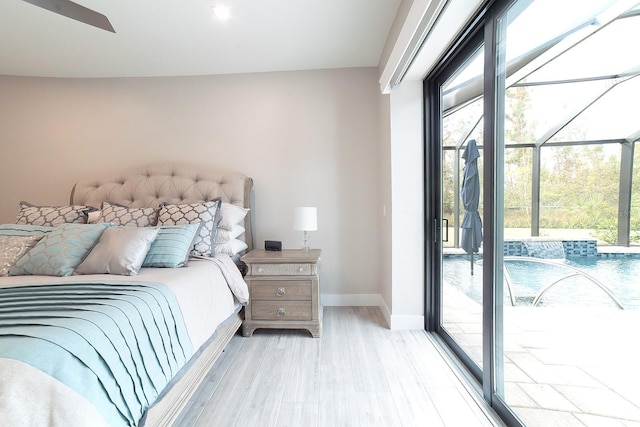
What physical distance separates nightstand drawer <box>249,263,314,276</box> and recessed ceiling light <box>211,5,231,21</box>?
1.94m

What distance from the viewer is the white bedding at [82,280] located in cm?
74

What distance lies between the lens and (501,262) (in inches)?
55.4

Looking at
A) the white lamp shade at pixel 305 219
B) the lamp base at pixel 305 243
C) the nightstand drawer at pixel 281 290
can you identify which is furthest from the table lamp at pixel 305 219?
the nightstand drawer at pixel 281 290

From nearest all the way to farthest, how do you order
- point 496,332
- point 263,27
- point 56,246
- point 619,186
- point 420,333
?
1. point 619,186
2. point 496,332
3. point 56,246
4. point 263,27
5. point 420,333

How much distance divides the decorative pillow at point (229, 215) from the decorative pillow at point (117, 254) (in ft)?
2.15

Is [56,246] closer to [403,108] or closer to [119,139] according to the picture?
[119,139]

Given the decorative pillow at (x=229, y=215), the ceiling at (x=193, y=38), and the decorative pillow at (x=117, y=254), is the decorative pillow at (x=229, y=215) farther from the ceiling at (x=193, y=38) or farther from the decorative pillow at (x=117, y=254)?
the ceiling at (x=193, y=38)

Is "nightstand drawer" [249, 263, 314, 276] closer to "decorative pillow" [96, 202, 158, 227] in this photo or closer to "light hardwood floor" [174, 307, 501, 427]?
"light hardwood floor" [174, 307, 501, 427]

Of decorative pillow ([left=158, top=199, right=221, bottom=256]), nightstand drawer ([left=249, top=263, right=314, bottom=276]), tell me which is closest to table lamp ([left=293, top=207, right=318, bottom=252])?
nightstand drawer ([left=249, top=263, right=314, bottom=276])

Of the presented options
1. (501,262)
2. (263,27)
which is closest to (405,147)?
(501,262)

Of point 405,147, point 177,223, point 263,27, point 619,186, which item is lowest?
point 177,223

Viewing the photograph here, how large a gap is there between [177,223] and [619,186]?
8.26 feet

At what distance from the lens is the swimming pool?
90 cm

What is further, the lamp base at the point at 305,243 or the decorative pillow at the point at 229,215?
the lamp base at the point at 305,243
